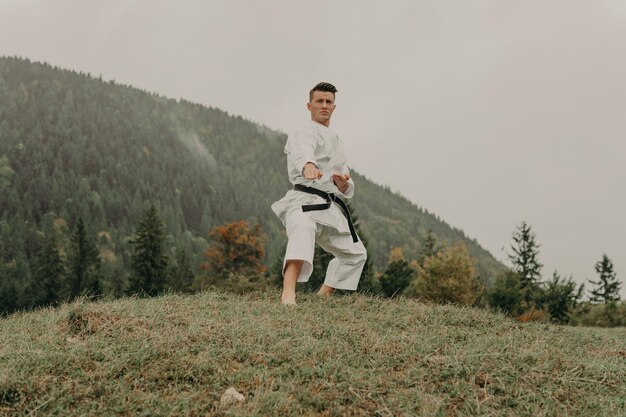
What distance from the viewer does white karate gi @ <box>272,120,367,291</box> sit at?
6.78 metres

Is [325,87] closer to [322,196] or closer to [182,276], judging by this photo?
[322,196]

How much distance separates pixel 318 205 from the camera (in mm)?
6996

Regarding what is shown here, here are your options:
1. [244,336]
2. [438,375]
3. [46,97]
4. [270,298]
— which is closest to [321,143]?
[270,298]

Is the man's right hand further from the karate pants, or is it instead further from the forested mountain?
the forested mountain

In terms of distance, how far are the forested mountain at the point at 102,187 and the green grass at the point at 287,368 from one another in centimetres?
7198

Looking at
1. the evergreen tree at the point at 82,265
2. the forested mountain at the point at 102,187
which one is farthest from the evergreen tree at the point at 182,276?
the forested mountain at the point at 102,187

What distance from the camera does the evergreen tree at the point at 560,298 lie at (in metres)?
28.8

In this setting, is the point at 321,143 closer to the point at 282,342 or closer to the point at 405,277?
the point at 282,342

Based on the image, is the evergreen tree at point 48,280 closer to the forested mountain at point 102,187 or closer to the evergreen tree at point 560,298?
the forested mountain at point 102,187

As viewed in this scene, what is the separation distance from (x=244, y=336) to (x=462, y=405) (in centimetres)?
173

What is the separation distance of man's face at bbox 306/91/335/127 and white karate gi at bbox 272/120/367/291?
0.41 ft

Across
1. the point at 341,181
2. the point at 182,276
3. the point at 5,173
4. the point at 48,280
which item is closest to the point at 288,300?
the point at 341,181

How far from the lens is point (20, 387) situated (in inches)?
130

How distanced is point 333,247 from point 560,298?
25.5m
